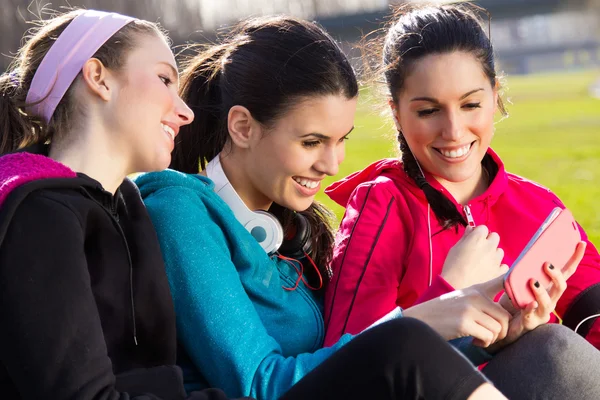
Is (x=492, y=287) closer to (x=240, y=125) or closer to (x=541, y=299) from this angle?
(x=541, y=299)

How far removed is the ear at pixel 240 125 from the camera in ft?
8.20

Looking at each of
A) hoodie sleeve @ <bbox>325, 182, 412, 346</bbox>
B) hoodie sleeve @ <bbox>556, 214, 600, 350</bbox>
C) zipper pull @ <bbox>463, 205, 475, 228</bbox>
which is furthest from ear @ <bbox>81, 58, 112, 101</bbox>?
hoodie sleeve @ <bbox>556, 214, 600, 350</bbox>

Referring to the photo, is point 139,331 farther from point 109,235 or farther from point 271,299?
point 271,299

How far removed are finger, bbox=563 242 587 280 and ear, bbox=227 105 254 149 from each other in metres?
0.92

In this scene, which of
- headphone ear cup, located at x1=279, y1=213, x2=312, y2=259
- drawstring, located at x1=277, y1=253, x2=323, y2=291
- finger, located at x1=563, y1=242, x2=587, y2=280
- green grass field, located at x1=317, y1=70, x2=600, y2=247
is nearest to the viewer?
finger, located at x1=563, y1=242, x2=587, y2=280

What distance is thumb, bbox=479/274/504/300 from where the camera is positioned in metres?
2.14

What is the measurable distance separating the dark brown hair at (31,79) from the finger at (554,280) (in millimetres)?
1128

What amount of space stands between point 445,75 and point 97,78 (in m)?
1.10

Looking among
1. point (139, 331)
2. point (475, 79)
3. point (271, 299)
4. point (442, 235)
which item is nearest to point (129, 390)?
point (139, 331)

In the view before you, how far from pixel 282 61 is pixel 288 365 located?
2.85 feet

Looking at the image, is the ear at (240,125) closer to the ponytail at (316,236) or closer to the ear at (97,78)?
the ponytail at (316,236)

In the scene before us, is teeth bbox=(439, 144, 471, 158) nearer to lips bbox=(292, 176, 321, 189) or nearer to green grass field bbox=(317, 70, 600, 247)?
green grass field bbox=(317, 70, 600, 247)

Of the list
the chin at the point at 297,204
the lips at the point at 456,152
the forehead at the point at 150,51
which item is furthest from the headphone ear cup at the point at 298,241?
the forehead at the point at 150,51

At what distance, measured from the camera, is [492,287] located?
7.06 ft
